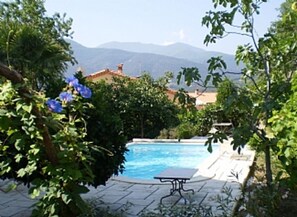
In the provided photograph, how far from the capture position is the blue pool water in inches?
535

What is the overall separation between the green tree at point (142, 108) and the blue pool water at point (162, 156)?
80.3 inches

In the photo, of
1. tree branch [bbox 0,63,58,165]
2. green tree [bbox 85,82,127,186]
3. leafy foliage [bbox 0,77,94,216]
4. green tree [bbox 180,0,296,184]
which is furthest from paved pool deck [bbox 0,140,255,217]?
tree branch [bbox 0,63,58,165]

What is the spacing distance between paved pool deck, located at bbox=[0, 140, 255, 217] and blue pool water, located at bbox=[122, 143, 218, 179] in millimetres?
4268

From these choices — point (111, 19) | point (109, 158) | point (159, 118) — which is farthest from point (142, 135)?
point (109, 158)

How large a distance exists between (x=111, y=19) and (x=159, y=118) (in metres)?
5.13

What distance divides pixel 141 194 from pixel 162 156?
7.89 meters

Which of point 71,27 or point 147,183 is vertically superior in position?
point 71,27

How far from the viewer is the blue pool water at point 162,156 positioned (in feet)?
44.5

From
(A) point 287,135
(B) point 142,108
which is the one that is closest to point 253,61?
(A) point 287,135

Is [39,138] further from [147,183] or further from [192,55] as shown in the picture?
[192,55]

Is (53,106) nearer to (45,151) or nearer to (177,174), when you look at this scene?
(45,151)

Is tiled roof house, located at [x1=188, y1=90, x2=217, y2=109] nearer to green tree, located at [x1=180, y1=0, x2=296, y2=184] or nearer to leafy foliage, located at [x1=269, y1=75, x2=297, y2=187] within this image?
green tree, located at [x1=180, y1=0, x2=296, y2=184]

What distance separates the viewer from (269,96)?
4.13m

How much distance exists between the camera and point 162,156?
14875 millimetres
